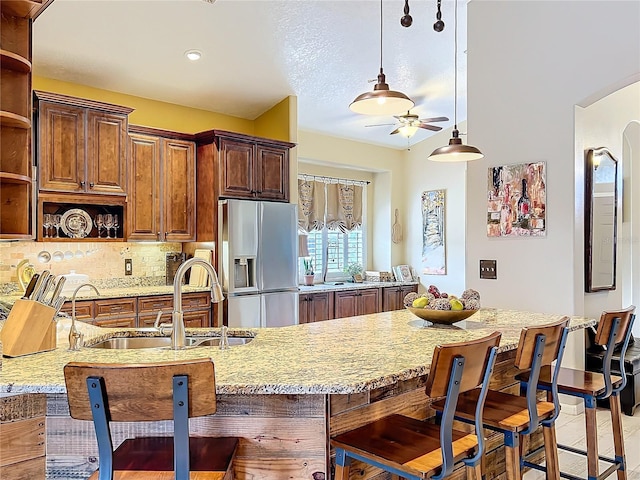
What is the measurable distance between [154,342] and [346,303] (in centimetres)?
448

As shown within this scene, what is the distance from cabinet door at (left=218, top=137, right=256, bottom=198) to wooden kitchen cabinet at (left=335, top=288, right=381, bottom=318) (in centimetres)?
204

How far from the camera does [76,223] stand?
186 inches

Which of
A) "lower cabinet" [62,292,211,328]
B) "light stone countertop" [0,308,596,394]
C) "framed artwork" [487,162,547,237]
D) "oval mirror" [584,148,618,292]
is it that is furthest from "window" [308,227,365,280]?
"light stone countertop" [0,308,596,394]

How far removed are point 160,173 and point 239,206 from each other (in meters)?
0.83

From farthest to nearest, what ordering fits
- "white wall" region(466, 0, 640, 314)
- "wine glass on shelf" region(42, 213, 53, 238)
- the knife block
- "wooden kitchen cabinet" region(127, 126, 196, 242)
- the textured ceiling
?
"wooden kitchen cabinet" region(127, 126, 196, 242)
"wine glass on shelf" region(42, 213, 53, 238)
the textured ceiling
"white wall" region(466, 0, 640, 314)
the knife block

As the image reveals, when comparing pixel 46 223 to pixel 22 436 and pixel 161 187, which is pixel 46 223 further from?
pixel 22 436

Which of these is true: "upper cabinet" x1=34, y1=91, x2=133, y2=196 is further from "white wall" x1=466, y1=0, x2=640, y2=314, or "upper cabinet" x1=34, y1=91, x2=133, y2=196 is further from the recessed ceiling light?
"white wall" x1=466, y1=0, x2=640, y2=314

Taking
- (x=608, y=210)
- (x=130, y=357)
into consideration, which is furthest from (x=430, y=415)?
(x=608, y=210)

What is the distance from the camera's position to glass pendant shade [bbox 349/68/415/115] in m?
2.73

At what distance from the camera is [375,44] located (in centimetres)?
495

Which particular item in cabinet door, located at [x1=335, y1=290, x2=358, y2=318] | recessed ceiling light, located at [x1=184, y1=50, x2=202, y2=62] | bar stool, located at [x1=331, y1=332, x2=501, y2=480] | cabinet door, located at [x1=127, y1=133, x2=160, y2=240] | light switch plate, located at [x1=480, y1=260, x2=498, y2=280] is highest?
recessed ceiling light, located at [x1=184, y1=50, x2=202, y2=62]

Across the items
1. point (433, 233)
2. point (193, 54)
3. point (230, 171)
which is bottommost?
point (433, 233)

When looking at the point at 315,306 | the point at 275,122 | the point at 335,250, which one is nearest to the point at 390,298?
the point at 335,250

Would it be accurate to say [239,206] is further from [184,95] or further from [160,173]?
[184,95]
